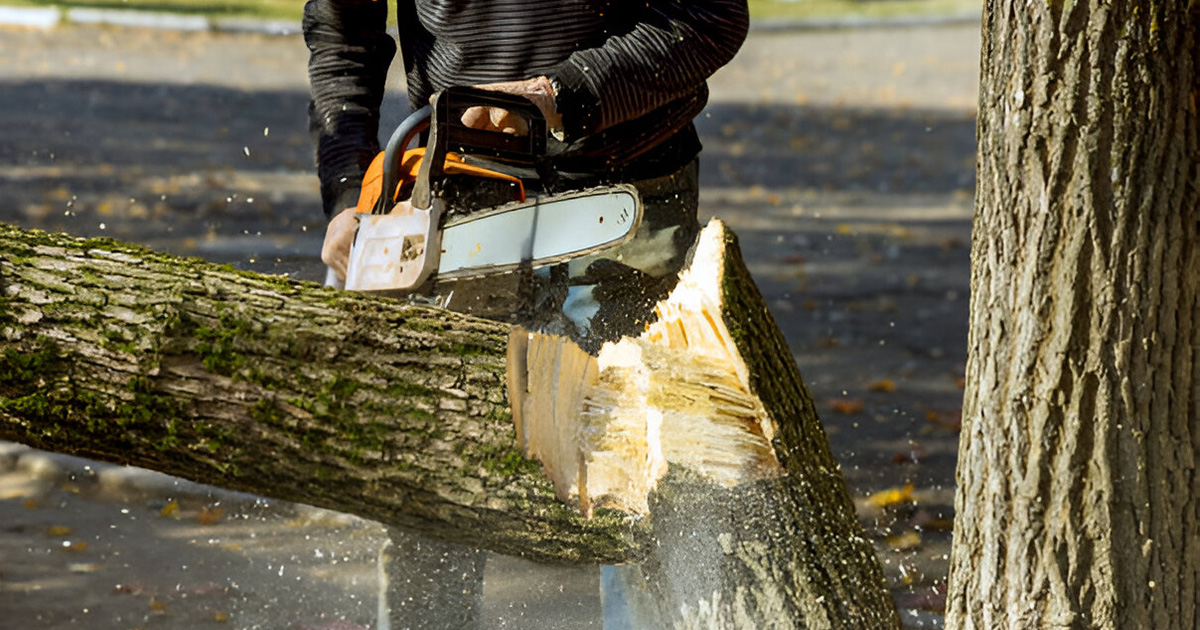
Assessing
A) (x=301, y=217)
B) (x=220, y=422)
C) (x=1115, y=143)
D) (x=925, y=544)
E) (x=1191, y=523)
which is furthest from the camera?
(x=301, y=217)

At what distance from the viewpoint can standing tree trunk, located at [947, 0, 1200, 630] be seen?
5.43 feet

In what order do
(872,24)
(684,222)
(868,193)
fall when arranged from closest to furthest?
1. (684,222)
2. (868,193)
3. (872,24)

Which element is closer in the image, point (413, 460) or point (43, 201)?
point (413, 460)

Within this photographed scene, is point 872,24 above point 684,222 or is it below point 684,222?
above

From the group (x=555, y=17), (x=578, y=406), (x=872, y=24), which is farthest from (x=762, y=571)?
(x=872, y=24)

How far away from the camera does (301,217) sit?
826 cm

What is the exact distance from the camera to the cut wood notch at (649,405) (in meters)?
1.91

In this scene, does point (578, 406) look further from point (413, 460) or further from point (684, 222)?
point (684, 222)

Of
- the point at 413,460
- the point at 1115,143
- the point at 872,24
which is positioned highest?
the point at 872,24

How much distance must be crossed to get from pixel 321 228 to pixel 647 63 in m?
6.08

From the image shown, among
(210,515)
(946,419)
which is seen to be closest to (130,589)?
(210,515)

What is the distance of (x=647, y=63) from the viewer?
7.55ft

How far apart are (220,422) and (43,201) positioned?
7145mm

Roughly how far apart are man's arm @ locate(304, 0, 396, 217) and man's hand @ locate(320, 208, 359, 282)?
0.08 m
